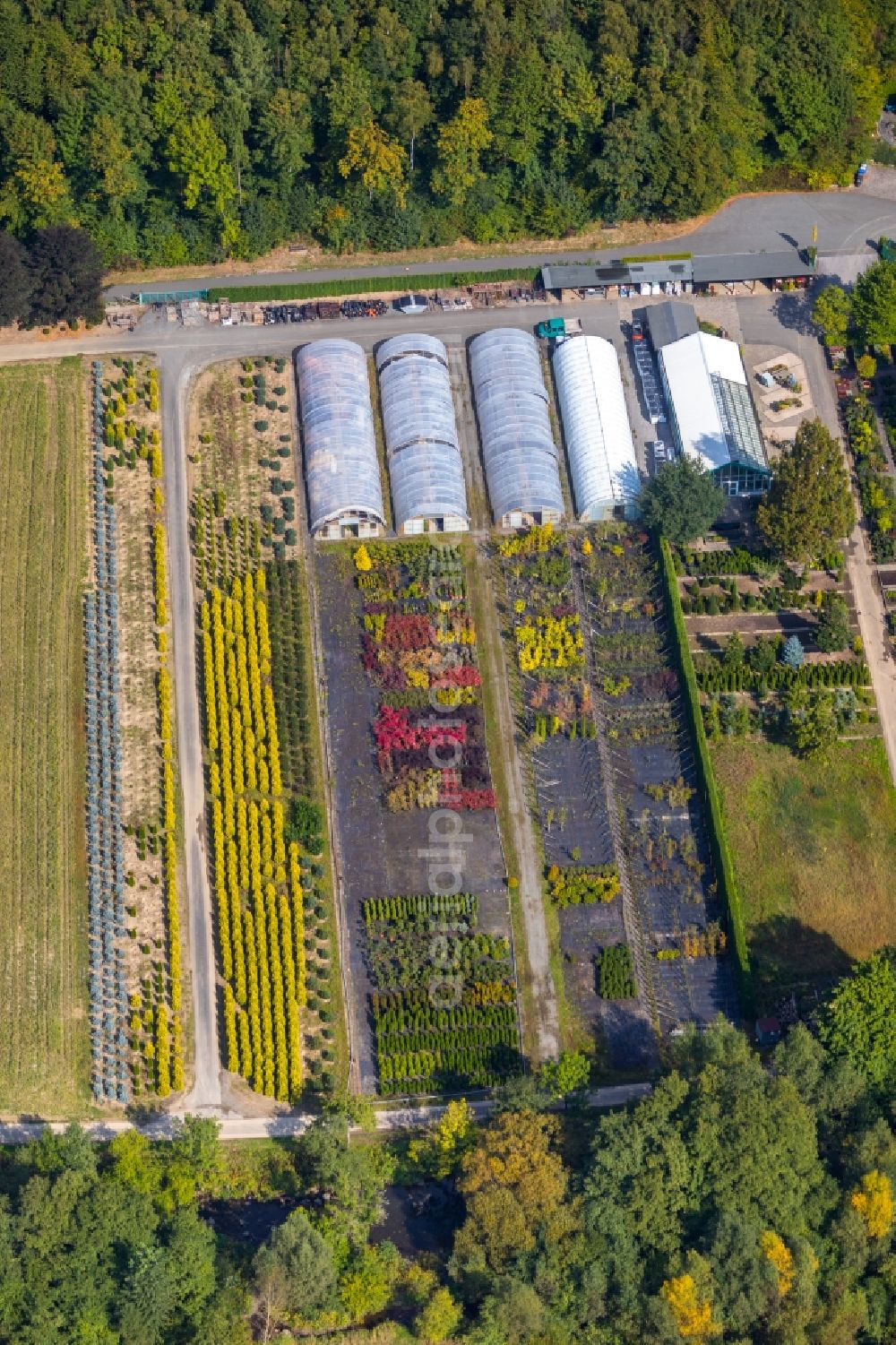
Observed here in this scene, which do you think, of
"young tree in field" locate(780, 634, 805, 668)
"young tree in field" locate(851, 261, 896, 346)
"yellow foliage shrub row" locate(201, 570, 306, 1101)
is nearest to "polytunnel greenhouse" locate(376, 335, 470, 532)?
"yellow foliage shrub row" locate(201, 570, 306, 1101)

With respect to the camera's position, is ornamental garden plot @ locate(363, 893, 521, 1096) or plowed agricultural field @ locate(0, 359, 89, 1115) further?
plowed agricultural field @ locate(0, 359, 89, 1115)

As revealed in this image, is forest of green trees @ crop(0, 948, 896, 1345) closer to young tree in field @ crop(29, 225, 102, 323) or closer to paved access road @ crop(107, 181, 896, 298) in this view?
young tree in field @ crop(29, 225, 102, 323)

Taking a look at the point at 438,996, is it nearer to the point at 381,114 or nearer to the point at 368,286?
the point at 368,286

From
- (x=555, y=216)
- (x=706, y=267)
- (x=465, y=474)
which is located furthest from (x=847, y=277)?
(x=465, y=474)

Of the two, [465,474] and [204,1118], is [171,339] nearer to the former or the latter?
[465,474]

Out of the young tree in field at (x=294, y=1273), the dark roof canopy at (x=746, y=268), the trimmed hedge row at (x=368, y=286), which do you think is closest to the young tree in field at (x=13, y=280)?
the trimmed hedge row at (x=368, y=286)

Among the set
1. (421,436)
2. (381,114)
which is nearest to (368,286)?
(381,114)

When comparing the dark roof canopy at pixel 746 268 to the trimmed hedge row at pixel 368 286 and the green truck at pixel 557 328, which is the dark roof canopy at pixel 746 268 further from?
the trimmed hedge row at pixel 368 286

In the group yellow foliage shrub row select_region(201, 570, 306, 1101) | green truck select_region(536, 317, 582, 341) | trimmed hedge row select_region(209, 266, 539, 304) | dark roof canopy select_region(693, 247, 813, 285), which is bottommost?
yellow foliage shrub row select_region(201, 570, 306, 1101)
